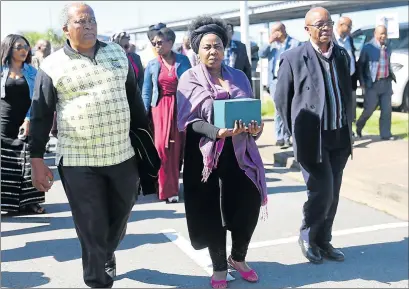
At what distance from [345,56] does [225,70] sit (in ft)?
3.24

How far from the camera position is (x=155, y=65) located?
5.65 meters

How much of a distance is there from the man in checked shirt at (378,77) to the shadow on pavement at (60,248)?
4.89 m

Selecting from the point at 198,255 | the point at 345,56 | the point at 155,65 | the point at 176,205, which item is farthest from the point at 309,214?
the point at 155,65

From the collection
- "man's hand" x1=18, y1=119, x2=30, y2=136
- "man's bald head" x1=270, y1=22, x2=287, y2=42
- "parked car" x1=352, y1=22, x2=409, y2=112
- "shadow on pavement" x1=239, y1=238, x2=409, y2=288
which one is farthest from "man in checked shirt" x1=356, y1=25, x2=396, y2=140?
"man's hand" x1=18, y1=119, x2=30, y2=136

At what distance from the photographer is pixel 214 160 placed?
3.43m

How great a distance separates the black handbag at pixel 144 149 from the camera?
3385 millimetres

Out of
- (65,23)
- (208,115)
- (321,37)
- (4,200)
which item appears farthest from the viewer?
(4,200)

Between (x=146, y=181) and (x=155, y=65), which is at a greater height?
(x=155, y=65)

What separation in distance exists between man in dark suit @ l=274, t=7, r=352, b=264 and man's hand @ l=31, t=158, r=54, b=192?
5.70 feet

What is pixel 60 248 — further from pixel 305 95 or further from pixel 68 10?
pixel 305 95

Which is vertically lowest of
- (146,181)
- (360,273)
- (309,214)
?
(360,273)

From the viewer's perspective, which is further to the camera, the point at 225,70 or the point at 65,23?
the point at 225,70

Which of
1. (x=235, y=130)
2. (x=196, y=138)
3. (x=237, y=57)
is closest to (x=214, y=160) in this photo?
(x=196, y=138)

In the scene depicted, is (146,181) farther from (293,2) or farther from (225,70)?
(293,2)
